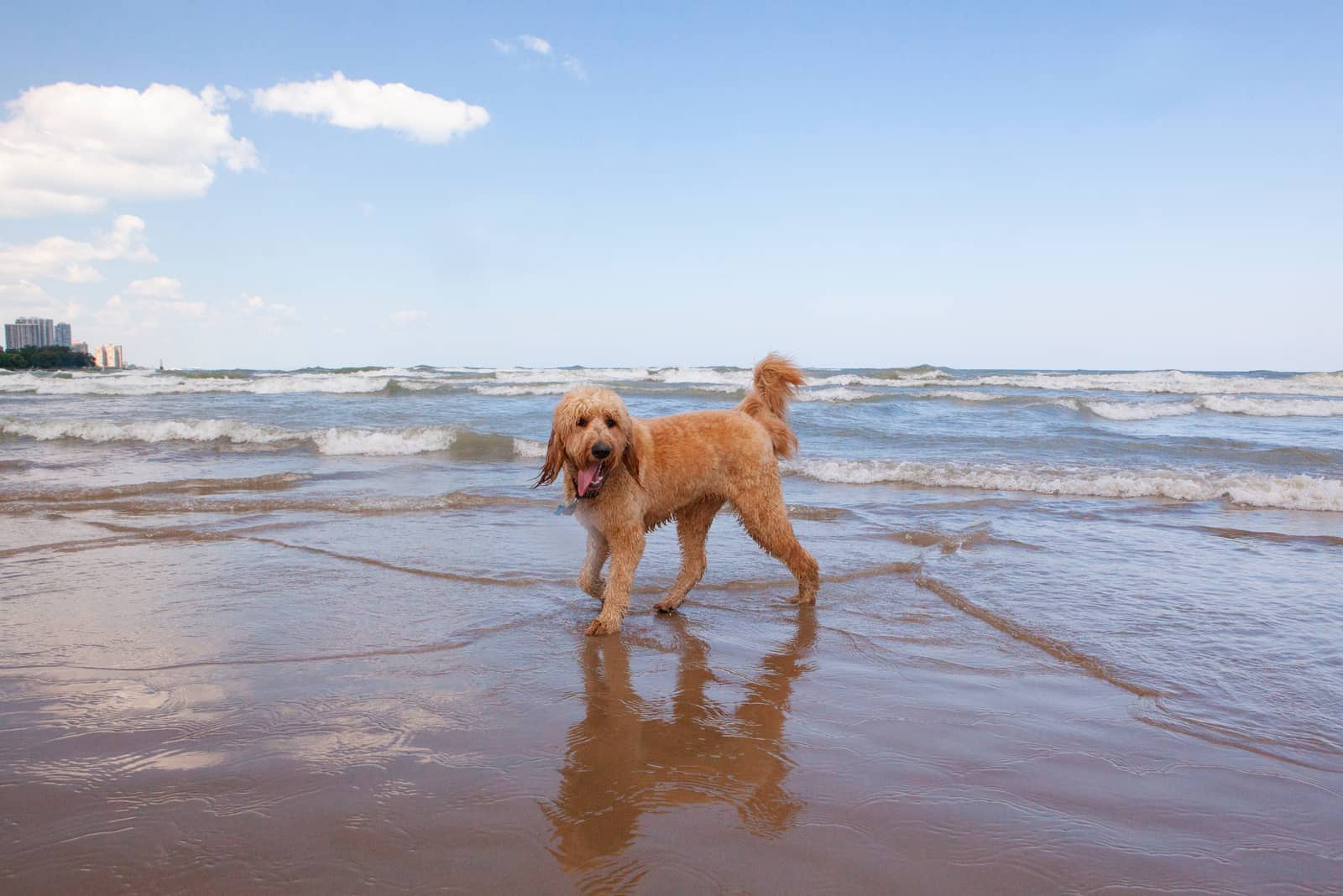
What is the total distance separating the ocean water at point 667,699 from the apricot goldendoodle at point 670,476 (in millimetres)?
317

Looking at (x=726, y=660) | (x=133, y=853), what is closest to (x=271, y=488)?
(x=726, y=660)

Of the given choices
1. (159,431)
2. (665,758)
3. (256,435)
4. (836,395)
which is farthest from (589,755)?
(836,395)

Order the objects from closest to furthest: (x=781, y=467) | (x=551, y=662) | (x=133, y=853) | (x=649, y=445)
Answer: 1. (x=133, y=853)
2. (x=551, y=662)
3. (x=649, y=445)
4. (x=781, y=467)

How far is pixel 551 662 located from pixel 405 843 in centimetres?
176

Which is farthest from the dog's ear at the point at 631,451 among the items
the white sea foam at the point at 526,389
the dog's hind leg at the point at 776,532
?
the white sea foam at the point at 526,389

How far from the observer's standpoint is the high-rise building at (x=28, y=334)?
59.8 meters

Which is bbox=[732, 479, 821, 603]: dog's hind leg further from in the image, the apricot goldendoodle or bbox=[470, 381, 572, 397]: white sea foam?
bbox=[470, 381, 572, 397]: white sea foam

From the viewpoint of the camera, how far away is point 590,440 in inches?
173

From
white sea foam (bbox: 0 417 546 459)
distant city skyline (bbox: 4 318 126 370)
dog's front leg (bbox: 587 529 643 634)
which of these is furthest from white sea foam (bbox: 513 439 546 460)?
distant city skyline (bbox: 4 318 126 370)

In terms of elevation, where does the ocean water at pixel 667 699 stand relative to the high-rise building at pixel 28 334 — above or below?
below

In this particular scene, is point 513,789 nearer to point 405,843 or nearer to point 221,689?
point 405,843

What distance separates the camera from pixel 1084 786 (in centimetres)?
270

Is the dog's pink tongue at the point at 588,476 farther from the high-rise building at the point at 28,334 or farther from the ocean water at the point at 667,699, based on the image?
the high-rise building at the point at 28,334

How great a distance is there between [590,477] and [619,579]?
2.22 feet
